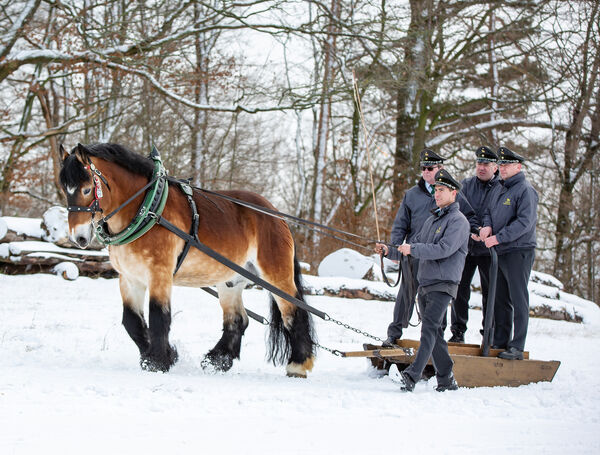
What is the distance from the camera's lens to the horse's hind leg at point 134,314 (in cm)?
456

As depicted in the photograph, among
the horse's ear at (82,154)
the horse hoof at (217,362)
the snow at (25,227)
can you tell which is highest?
the horse's ear at (82,154)

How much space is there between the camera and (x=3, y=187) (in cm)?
1456

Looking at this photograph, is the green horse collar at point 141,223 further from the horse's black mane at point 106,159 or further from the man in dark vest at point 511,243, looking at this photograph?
the man in dark vest at point 511,243

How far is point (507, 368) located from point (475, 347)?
1.50 feet

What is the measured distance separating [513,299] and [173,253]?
292cm

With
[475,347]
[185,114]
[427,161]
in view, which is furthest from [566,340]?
[185,114]

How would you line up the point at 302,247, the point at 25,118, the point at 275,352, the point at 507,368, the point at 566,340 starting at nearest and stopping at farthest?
the point at 507,368 < the point at 275,352 < the point at 566,340 < the point at 25,118 < the point at 302,247

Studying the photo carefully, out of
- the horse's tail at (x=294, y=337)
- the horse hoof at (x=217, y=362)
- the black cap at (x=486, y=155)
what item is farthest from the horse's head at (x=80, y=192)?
the black cap at (x=486, y=155)

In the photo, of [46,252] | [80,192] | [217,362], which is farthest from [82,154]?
[46,252]

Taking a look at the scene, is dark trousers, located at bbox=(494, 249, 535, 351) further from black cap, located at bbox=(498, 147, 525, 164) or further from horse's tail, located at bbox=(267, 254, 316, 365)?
horse's tail, located at bbox=(267, 254, 316, 365)

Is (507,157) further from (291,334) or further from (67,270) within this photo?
(67,270)

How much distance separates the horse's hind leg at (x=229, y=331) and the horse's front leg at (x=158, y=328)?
67 cm

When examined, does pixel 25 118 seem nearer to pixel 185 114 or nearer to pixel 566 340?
pixel 185 114

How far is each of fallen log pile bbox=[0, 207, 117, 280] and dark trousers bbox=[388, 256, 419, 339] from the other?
616cm
